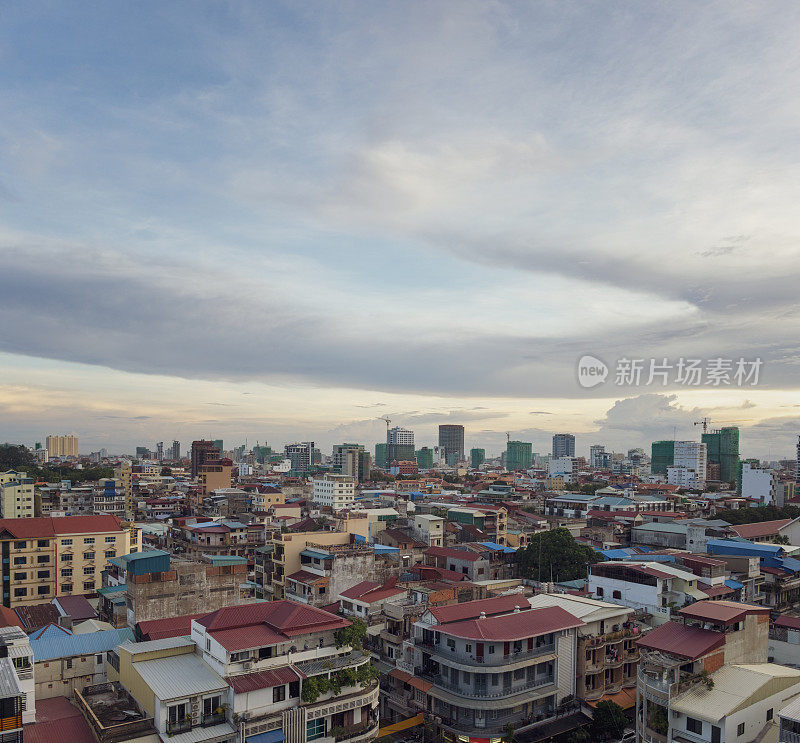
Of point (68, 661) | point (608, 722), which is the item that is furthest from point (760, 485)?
point (68, 661)

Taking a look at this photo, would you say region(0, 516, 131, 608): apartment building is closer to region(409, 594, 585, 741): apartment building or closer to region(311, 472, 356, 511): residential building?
region(409, 594, 585, 741): apartment building

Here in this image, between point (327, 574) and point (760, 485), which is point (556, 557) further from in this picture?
point (760, 485)

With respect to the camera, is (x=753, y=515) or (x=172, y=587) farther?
(x=753, y=515)

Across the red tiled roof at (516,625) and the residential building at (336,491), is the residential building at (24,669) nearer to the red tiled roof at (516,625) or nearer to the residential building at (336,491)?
the red tiled roof at (516,625)

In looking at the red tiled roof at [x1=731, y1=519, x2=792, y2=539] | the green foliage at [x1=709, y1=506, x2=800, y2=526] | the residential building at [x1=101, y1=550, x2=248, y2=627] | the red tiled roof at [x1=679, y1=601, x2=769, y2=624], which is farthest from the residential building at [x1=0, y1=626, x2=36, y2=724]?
the green foliage at [x1=709, y1=506, x2=800, y2=526]

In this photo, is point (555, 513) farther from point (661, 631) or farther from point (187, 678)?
point (187, 678)

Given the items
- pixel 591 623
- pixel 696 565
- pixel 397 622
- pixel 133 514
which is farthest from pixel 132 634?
pixel 133 514
